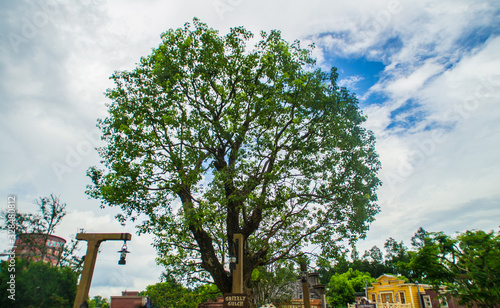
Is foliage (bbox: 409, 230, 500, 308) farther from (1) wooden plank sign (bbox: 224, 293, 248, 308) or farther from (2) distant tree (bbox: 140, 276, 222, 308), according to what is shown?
(2) distant tree (bbox: 140, 276, 222, 308)

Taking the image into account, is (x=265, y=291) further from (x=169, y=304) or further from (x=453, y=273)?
(x=453, y=273)

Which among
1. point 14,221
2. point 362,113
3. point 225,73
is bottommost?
point 14,221

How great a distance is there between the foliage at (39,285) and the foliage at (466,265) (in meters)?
14.9

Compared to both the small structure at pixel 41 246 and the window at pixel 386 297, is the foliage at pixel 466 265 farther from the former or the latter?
the small structure at pixel 41 246

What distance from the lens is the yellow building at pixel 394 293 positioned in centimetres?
2505

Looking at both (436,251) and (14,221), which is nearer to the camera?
(436,251)

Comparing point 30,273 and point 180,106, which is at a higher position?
point 180,106

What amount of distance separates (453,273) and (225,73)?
1244 centimetres

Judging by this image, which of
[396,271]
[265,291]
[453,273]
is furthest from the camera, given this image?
[396,271]

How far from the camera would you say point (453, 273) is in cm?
1128

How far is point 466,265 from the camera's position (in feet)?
36.3

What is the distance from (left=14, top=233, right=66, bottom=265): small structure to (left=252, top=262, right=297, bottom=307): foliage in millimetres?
13484

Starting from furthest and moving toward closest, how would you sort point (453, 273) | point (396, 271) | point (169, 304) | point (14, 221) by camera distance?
point (396, 271) < point (14, 221) < point (169, 304) < point (453, 273)

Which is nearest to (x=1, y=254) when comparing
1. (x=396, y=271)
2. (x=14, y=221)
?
(x=14, y=221)
